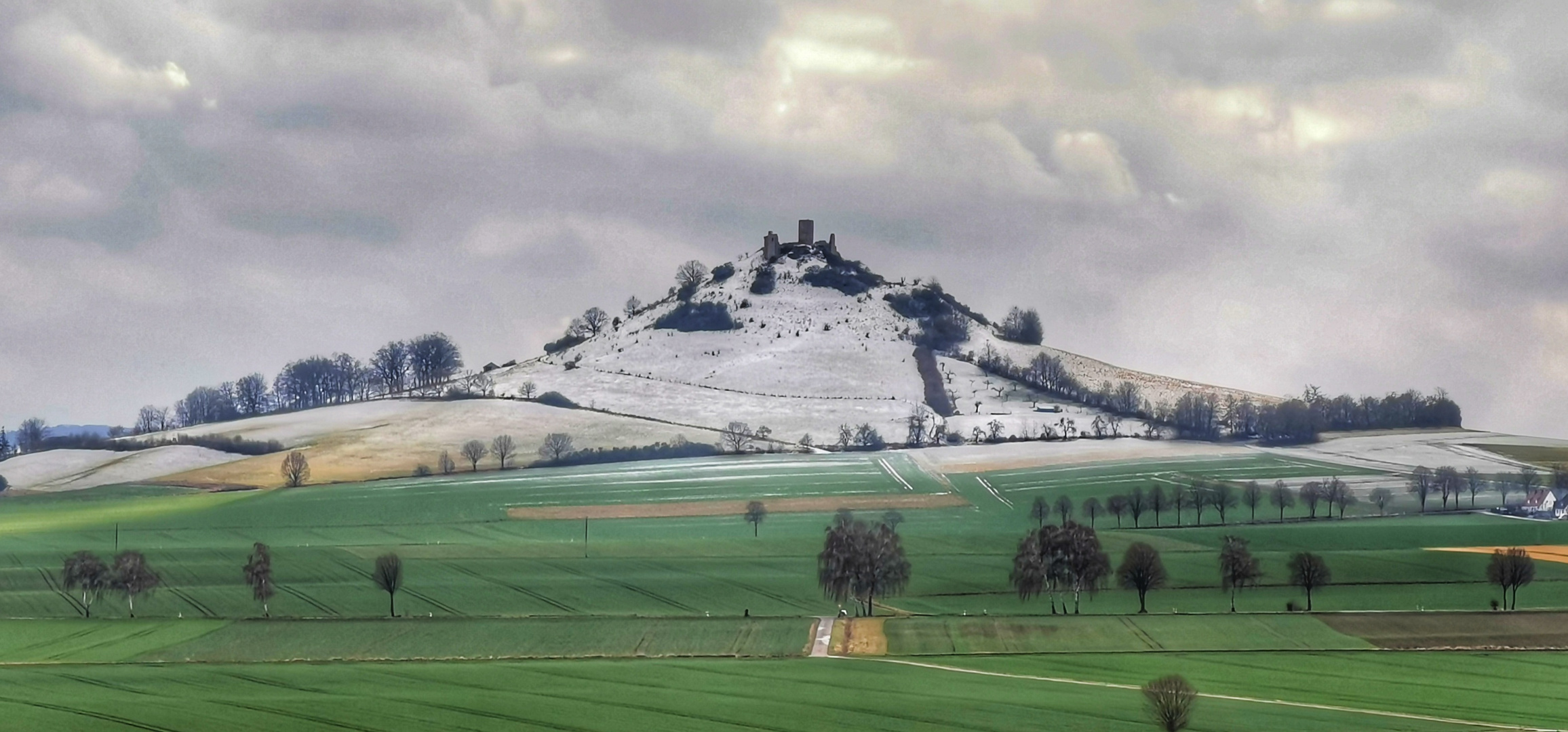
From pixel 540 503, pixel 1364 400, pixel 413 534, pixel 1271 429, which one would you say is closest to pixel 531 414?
pixel 540 503

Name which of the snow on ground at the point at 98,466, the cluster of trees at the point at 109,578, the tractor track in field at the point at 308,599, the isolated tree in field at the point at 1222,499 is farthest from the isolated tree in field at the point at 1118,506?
the snow on ground at the point at 98,466

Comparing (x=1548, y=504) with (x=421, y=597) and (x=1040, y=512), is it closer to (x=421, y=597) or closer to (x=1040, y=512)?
(x=1040, y=512)

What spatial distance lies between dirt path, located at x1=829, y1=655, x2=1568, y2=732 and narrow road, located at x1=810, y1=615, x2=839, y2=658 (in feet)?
4.26

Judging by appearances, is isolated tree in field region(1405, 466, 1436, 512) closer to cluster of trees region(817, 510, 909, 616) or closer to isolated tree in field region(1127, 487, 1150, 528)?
isolated tree in field region(1127, 487, 1150, 528)

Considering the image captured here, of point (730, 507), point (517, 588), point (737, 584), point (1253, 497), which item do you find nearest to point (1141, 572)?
point (737, 584)

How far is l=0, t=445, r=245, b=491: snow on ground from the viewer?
160625mm

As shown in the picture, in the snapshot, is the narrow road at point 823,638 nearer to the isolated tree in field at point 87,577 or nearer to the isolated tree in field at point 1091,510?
the isolated tree in field at point 87,577

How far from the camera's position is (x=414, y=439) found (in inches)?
7121

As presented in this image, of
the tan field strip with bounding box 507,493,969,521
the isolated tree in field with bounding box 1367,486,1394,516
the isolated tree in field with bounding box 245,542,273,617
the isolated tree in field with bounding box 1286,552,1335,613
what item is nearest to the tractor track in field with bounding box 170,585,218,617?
the isolated tree in field with bounding box 245,542,273,617

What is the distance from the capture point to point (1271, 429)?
599ft

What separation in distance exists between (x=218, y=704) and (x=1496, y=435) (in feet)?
515

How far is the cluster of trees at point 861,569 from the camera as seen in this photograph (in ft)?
298

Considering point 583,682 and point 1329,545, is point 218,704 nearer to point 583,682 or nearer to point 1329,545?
point 583,682

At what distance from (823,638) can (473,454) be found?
302ft
